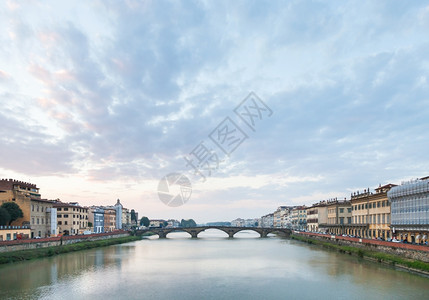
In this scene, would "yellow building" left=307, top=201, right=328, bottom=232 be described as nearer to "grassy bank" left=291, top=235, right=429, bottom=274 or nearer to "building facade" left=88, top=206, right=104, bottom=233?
"grassy bank" left=291, top=235, right=429, bottom=274

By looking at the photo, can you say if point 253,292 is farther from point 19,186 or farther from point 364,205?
point 19,186

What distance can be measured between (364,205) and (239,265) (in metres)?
29.1

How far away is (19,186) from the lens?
190ft

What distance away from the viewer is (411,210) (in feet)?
138

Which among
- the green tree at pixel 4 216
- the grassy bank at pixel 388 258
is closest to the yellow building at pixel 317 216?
the grassy bank at pixel 388 258

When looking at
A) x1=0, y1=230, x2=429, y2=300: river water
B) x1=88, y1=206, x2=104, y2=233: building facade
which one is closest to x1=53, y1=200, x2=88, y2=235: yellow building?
x1=88, y1=206, x2=104, y2=233: building facade

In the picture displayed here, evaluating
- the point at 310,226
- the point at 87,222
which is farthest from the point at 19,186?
the point at 310,226

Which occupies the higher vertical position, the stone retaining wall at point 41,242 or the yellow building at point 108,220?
the stone retaining wall at point 41,242

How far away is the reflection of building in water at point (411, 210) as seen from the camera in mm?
39188

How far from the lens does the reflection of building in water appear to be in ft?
129

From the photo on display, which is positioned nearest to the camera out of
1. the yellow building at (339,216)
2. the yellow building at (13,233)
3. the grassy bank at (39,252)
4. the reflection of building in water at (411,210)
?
the grassy bank at (39,252)

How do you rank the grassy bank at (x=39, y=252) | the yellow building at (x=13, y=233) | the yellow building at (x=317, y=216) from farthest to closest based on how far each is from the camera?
1. the yellow building at (x=317, y=216)
2. the yellow building at (x=13, y=233)
3. the grassy bank at (x=39, y=252)

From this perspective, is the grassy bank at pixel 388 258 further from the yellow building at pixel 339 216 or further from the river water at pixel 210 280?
the yellow building at pixel 339 216

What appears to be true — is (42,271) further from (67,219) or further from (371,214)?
(371,214)
